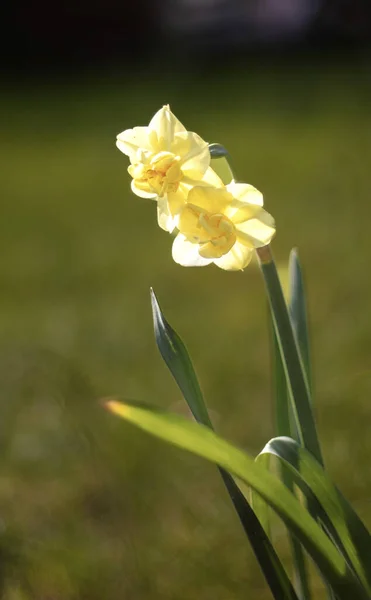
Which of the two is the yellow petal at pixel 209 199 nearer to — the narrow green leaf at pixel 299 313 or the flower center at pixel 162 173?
the flower center at pixel 162 173

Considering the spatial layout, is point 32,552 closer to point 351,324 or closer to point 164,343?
point 164,343

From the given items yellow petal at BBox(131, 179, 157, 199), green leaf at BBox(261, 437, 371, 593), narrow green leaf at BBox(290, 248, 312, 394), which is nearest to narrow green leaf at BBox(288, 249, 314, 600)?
narrow green leaf at BBox(290, 248, 312, 394)

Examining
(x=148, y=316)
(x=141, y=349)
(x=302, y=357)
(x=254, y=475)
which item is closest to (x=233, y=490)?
(x=254, y=475)

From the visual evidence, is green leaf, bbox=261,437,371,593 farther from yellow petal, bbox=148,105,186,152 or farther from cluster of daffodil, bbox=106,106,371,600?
yellow petal, bbox=148,105,186,152

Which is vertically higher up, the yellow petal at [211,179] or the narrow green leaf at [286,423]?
the yellow petal at [211,179]

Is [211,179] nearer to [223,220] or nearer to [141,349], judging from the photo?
[223,220]

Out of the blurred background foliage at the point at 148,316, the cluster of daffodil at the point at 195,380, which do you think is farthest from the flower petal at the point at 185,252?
the blurred background foliage at the point at 148,316
